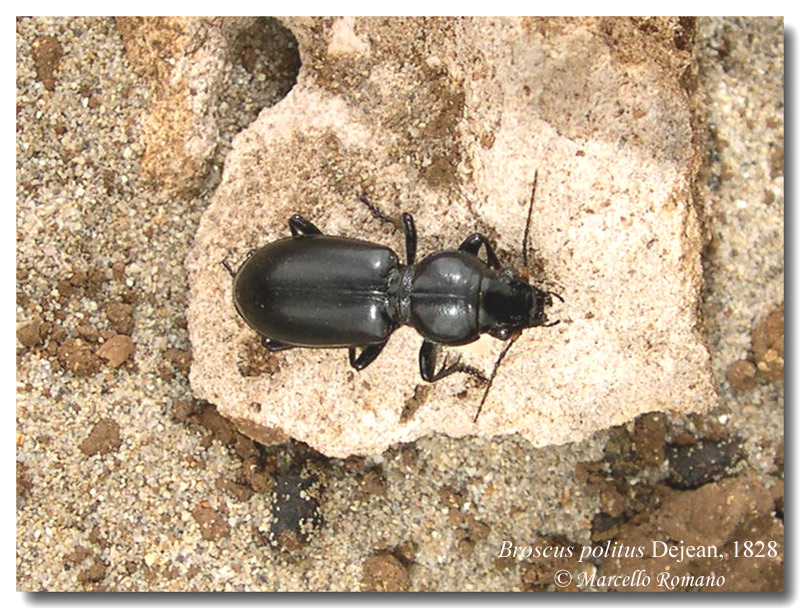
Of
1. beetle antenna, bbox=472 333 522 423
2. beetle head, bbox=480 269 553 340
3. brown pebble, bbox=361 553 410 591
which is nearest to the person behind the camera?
beetle head, bbox=480 269 553 340

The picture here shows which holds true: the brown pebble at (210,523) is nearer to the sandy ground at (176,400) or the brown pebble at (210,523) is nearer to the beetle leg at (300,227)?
the sandy ground at (176,400)

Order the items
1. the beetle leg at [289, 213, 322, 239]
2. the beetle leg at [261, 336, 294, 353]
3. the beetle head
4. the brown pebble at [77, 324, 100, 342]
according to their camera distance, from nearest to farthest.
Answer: the beetle head → the beetle leg at [289, 213, 322, 239] → the beetle leg at [261, 336, 294, 353] → the brown pebble at [77, 324, 100, 342]

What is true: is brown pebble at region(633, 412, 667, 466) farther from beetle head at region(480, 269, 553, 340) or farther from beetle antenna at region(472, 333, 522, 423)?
beetle head at region(480, 269, 553, 340)

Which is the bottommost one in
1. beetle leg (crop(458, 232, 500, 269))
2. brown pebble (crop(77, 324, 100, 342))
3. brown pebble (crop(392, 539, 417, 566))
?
brown pebble (crop(392, 539, 417, 566))

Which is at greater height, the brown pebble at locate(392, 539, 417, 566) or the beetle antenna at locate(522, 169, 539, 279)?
the beetle antenna at locate(522, 169, 539, 279)

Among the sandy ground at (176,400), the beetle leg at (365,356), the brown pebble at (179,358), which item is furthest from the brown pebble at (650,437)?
the brown pebble at (179,358)

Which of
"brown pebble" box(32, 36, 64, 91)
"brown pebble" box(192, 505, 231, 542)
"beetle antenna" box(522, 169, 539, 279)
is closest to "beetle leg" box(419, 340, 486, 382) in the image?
"beetle antenna" box(522, 169, 539, 279)
